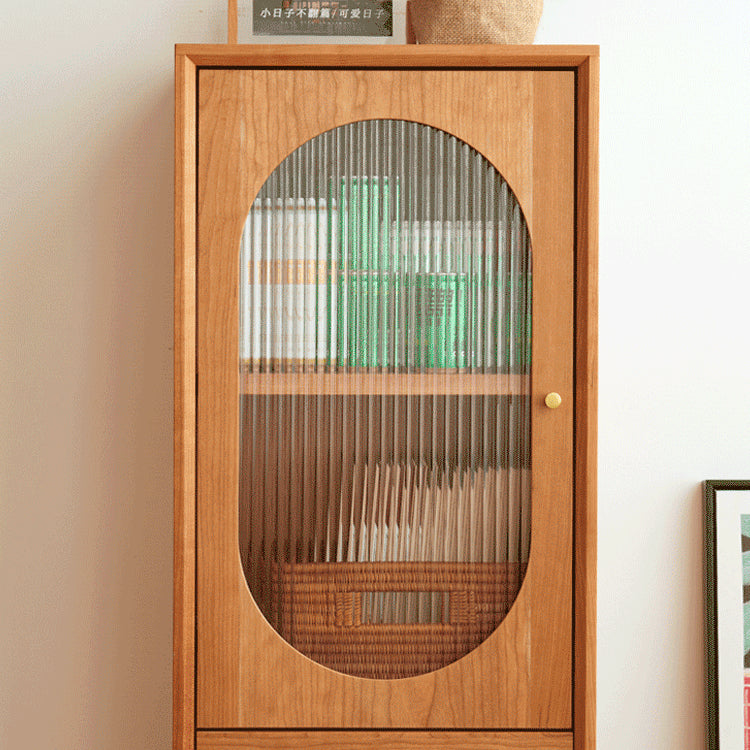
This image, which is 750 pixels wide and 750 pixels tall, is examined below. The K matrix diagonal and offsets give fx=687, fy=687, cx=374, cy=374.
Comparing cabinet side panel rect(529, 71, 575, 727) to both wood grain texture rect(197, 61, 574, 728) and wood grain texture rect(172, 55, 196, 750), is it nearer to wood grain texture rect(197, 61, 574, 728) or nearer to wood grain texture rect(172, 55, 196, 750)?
wood grain texture rect(197, 61, 574, 728)

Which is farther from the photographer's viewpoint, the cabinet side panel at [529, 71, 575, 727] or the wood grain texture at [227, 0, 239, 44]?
the wood grain texture at [227, 0, 239, 44]

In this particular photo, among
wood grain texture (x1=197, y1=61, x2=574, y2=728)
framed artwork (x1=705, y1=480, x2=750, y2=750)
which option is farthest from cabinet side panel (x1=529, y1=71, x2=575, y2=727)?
framed artwork (x1=705, y1=480, x2=750, y2=750)

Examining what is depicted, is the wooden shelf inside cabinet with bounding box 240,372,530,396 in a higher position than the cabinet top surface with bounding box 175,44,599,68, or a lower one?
lower

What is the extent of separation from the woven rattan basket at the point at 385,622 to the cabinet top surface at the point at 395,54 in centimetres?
73

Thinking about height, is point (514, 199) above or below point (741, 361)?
above

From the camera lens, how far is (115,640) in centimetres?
131

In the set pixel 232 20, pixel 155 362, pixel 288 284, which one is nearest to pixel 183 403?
pixel 288 284

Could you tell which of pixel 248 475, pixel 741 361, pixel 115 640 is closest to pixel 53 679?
pixel 115 640

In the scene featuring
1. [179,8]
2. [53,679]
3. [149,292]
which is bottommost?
[53,679]

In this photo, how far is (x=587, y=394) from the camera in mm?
987

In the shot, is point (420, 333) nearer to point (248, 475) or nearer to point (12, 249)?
point (248, 475)

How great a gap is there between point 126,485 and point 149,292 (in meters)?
0.37

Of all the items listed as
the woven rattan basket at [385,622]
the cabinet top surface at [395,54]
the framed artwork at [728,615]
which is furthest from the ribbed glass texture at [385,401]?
the framed artwork at [728,615]

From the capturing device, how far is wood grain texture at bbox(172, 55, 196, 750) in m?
0.98
